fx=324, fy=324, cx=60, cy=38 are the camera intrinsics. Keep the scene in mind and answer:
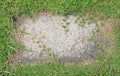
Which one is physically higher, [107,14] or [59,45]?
[107,14]

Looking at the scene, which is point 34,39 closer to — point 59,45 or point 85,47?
point 59,45

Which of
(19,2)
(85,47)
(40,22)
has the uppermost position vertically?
(19,2)

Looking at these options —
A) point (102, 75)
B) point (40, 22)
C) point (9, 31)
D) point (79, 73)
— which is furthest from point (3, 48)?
point (102, 75)

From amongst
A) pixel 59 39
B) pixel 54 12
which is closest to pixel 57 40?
pixel 59 39
